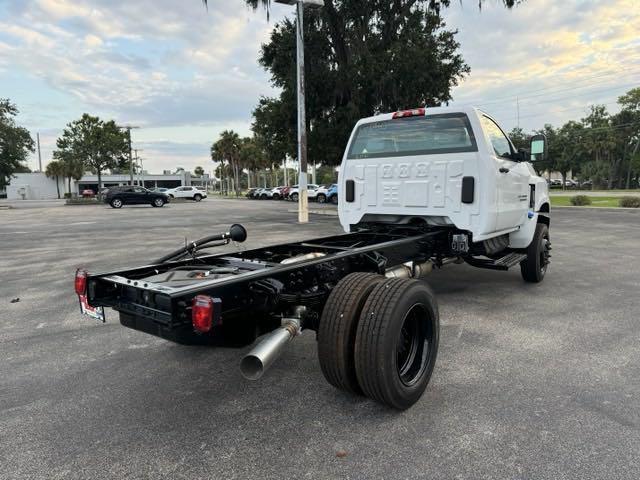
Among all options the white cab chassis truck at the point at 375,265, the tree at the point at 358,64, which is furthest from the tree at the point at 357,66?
the white cab chassis truck at the point at 375,265

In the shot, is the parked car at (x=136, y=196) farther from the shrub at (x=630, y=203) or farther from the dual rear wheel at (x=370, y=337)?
the dual rear wheel at (x=370, y=337)

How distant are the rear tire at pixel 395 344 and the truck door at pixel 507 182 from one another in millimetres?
2371

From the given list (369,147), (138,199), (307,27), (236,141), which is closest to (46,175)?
(236,141)

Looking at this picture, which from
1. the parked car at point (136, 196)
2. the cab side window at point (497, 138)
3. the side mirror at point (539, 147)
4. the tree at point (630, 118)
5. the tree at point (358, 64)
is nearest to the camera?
the cab side window at point (497, 138)

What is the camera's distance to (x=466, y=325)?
15.6 ft

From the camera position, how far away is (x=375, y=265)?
3.90 m

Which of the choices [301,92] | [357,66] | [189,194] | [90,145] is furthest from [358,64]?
[189,194]

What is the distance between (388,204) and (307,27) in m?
15.8

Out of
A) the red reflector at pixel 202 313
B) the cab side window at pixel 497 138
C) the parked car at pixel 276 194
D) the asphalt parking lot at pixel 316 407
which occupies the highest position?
the cab side window at pixel 497 138

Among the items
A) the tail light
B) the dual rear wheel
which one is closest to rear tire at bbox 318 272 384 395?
the dual rear wheel

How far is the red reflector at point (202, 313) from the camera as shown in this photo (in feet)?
7.97

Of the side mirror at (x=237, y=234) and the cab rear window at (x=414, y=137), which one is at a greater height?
the cab rear window at (x=414, y=137)

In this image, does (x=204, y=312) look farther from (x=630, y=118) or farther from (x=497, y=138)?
(x=630, y=118)

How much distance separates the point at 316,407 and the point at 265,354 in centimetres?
81
